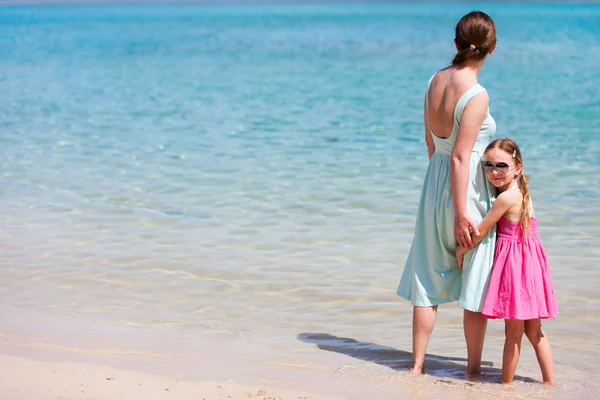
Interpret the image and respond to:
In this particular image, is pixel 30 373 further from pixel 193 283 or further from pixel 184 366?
pixel 193 283

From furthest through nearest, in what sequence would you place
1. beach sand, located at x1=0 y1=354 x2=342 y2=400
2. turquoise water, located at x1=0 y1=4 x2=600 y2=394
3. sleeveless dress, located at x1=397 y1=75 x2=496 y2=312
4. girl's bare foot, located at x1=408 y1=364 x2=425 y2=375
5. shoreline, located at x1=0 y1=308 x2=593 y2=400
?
1. turquoise water, located at x1=0 y1=4 x2=600 y2=394
2. girl's bare foot, located at x1=408 y1=364 x2=425 y2=375
3. sleeveless dress, located at x1=397 y1=75 x2=496 y2=312
4. shoreline, located at x1=0 y1=308 x2=593 y2=400
5. beach sand, located at x1=0 y1=354 x2=342 y2=400

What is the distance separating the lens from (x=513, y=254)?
3773 millimetres

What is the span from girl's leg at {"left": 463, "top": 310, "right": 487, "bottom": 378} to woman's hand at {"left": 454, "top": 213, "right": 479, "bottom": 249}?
364 millimetres

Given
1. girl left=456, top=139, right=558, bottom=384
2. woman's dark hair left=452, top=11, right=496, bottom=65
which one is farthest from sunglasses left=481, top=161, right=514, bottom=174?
woman's dark hair left=452, top=11, right=496, bottom=65

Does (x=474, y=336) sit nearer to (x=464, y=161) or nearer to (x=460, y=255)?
(x=460, y=255)

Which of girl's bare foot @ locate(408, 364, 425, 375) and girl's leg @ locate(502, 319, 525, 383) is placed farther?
girl's bare foot @ locate(408, 364, 425, 375)

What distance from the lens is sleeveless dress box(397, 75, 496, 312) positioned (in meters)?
3.86

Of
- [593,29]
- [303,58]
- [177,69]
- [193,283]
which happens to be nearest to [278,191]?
[193,283]

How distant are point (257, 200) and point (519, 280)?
15.1 feet

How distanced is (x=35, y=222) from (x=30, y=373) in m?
3.97

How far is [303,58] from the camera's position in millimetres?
26078

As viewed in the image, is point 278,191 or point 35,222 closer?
point 35,222

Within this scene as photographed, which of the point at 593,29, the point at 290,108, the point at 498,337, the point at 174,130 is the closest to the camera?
the point at 498,337

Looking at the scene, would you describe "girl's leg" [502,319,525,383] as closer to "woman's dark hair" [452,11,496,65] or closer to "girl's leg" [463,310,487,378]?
"girl's leg" [463,310,487,378]
